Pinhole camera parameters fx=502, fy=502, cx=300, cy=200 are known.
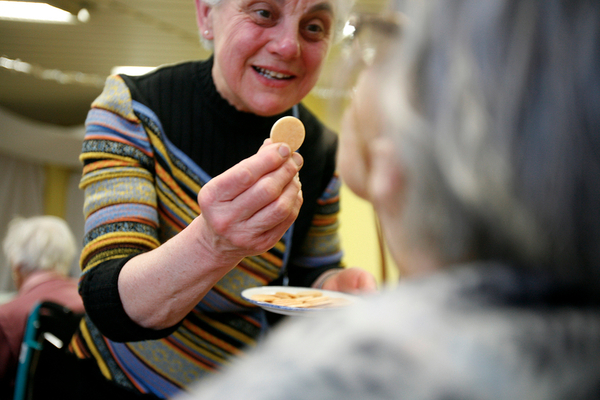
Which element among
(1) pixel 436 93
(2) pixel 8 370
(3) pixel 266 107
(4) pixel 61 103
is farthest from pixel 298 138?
(4) pixel 61 103

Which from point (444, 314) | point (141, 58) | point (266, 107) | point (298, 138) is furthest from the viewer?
point (141, 58)

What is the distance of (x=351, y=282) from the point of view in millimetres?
1347

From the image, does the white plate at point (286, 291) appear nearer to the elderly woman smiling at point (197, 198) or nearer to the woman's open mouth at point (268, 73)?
the elderly woman smiling at point (197, 198)

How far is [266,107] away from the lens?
1188 millimetres

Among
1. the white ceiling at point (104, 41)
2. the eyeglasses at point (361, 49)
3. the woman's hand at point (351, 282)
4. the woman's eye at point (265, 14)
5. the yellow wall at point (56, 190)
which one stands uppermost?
the white ceiling at point (104, 41)

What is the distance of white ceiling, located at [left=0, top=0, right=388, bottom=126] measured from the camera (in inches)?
193

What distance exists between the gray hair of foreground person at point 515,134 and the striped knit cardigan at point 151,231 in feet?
2.42

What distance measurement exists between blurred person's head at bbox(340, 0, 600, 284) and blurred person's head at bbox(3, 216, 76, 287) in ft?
10.3

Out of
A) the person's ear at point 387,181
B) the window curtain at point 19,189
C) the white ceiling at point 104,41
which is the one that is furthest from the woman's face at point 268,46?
the window curtain at point 19,189

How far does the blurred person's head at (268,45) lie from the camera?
3.74 ft

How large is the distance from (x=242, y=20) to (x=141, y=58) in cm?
563

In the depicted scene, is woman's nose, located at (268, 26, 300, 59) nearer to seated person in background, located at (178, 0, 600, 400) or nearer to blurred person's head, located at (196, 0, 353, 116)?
blurred person's head, located at (196, 0, 353, 116)

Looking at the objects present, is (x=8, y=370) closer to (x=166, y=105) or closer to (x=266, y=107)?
(x=166, y=105)

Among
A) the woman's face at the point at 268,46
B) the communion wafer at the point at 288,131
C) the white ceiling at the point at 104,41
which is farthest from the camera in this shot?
the white ceiling at the point at 104,41
